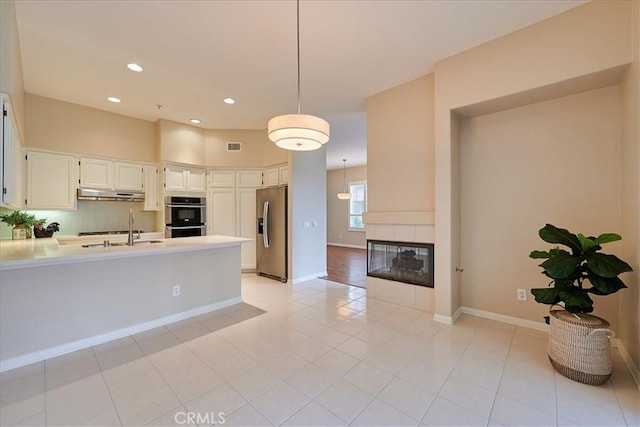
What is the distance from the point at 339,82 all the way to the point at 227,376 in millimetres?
3456

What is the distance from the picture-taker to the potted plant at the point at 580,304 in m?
1.89

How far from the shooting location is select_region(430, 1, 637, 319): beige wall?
7.09ft

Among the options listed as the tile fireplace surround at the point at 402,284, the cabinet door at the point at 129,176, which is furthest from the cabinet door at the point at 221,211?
the tile fireplace surround at the point at 402,284

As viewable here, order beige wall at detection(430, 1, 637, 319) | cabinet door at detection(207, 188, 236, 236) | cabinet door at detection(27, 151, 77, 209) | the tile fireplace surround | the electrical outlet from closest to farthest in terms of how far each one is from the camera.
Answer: beige wall at detection(430, 1, 637, 319) → the electrical outlet → the tile fireplace surround → cabinet door at detection(27, 151, 77, 209) → cabinet door at detection(207, 188, 236, 236)

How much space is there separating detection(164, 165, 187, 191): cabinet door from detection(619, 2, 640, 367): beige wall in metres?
5.85

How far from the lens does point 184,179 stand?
5.12 metres

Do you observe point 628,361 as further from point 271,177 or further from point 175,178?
point 175,178

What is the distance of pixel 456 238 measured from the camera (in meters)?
3.16

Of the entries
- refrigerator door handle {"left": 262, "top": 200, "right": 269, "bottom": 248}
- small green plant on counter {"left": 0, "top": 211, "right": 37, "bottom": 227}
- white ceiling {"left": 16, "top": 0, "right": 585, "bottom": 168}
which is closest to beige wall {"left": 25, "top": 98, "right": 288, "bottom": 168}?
white ceiling {"left": 16, "top": 0, "right": 585, "bottom": 168}

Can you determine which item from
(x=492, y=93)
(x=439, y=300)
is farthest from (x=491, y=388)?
(x=492, y=93)

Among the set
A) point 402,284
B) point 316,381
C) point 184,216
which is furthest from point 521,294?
point 184,216

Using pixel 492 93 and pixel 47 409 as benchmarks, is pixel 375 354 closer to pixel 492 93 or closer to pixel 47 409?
pixel 47 409

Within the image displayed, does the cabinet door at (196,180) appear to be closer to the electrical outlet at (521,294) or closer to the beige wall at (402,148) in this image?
the beige wall at (402,148)

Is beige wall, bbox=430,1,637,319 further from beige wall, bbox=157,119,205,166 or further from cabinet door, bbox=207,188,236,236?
beige wall, bbox=157,119,205,166
